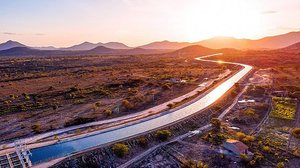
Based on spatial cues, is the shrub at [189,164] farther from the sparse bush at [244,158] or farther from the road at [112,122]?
the road at [112,122]

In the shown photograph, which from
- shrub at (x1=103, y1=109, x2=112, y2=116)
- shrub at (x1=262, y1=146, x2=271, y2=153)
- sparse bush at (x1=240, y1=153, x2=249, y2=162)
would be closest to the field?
shrub at (x1=262, y1=146, x2=271, y2=153)

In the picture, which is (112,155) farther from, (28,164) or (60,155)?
(28,164)

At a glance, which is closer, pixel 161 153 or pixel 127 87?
pixel 161 153

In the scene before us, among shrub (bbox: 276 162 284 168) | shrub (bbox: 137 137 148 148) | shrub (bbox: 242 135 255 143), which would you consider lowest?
shrub (bbox: 276 162 284 168)

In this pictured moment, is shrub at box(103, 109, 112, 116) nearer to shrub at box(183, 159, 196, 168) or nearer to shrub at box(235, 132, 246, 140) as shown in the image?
shrub at box(183, 159, 196, 168)

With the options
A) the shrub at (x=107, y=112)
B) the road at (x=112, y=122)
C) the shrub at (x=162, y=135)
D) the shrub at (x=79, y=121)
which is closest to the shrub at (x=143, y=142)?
the shrub at (x=162, y=135)

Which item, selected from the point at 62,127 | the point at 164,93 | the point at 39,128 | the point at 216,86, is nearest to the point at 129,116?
the point at 62,127
